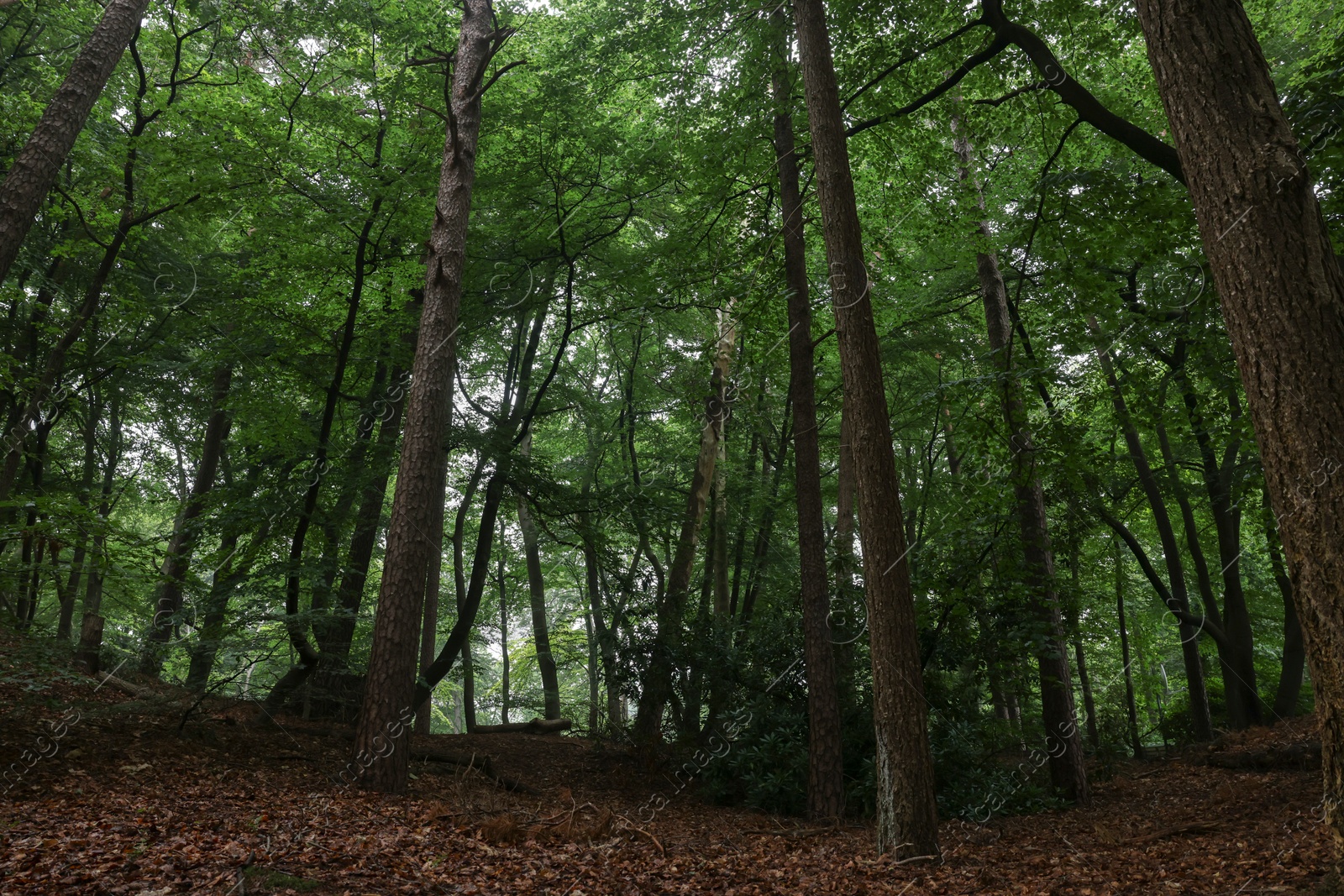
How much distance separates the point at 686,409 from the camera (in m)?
15.7

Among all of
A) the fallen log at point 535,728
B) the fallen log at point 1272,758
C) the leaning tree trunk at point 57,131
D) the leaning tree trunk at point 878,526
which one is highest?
the leaning tree trunk at point 57,131

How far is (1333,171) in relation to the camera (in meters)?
6.36

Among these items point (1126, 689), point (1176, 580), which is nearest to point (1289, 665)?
point (1176, 580)

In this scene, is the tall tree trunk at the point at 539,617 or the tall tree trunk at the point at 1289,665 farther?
the tall tree trunk at the point at 539,617

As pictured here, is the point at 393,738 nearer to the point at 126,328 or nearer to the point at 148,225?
the point at 126,328

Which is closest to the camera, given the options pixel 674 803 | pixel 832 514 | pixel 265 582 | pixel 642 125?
pixel 265 582

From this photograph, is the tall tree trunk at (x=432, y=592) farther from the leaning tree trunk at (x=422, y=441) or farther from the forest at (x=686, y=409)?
the leaning tree trunk at (x=422, y=441)

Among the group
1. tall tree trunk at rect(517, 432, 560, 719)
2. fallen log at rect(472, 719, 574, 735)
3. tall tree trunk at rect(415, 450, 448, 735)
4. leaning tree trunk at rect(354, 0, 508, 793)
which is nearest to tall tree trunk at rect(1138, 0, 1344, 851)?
leaning tree trunk at rect(354, 0, 508, 793)

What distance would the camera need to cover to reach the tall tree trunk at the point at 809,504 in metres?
8.40

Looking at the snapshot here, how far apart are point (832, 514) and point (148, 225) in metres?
17.5

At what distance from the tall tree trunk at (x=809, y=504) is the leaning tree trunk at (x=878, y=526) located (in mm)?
1896

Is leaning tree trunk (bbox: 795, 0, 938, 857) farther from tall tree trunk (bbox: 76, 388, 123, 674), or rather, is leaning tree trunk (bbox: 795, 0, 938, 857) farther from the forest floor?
tall tree trunk (bbox: 76, 388, 123, 674)

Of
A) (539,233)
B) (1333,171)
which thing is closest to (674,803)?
(539,233)

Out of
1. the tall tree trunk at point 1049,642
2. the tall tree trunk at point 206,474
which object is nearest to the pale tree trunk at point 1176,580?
the tall tree trunk at point 1049,642
